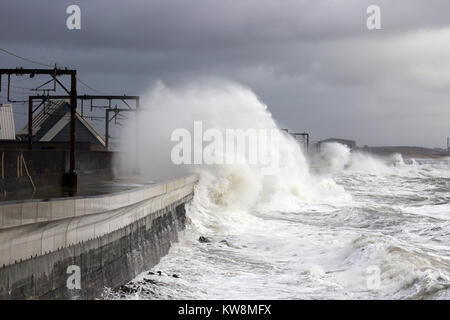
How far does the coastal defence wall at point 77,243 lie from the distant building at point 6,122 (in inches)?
1114

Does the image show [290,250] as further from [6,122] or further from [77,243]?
[6,122]

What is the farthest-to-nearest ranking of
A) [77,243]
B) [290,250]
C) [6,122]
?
[6,122]
[290,250]
[77,243]

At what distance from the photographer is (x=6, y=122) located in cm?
4206

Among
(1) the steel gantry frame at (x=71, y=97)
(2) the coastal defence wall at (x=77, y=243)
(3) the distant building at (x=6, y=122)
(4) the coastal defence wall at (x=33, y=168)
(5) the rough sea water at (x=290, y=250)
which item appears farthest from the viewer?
(3) the distant building at (x=6, y=122)

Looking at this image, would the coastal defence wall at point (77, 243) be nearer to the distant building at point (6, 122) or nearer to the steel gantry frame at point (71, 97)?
the steel gantry frame at point (71, 97)

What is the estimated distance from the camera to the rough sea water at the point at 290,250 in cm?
1149

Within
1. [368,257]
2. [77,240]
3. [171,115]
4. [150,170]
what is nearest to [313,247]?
[368,257]

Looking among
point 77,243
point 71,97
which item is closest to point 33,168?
point 71,97

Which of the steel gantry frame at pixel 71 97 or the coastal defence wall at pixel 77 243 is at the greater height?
the steel gantry frame at pixel 71 97

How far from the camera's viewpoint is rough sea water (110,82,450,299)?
11492mm

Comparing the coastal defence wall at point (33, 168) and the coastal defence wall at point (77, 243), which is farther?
the coastal defence wall at point (33, 168)

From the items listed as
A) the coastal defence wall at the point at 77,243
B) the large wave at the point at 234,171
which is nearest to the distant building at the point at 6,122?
the large wave at the point at 234,171

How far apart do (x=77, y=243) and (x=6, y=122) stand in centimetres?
3453

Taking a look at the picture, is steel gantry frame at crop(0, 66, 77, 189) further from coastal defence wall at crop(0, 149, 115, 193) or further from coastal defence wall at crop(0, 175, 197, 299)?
coastal defence wall at crop(0, 175, 197, 299)
